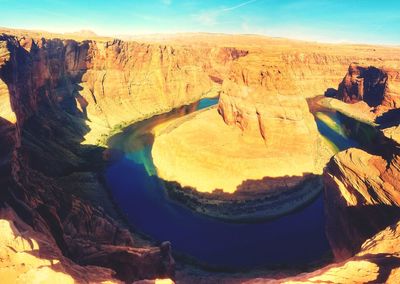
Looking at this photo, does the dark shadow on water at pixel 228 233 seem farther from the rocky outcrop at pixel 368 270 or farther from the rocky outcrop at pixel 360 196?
the rocky outcrop at pixel 368 270

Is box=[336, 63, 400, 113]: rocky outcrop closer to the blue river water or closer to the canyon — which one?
the canyon

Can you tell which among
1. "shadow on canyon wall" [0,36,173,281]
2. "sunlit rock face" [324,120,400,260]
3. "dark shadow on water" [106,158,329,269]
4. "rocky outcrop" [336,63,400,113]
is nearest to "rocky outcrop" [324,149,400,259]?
"sunlit rock face" [324,120,400,260]

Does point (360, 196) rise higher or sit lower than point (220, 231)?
higher

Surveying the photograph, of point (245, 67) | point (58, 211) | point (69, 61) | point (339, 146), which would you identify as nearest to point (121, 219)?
point (58, 211)

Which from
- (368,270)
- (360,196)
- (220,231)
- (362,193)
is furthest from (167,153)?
(368,270)

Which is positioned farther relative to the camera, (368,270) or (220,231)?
(220,231)

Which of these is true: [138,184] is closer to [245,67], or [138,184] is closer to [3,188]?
[245,67]

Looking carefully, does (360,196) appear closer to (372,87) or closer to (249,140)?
(249,140)
